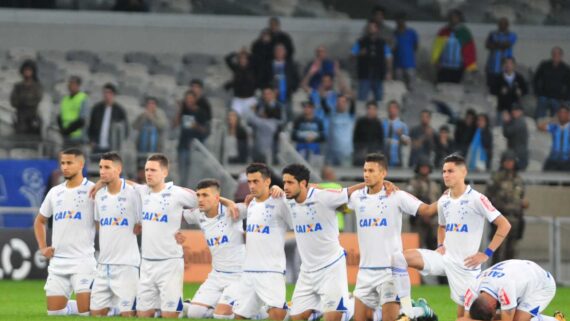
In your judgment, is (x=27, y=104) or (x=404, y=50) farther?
(x=404, y=50)

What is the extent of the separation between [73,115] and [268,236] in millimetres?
9500

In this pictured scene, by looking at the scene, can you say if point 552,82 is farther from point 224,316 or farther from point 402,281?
point 402,281

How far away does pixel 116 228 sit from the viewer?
1659 cm

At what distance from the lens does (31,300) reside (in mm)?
18953

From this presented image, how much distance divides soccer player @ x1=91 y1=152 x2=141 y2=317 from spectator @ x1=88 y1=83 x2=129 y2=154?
6.89 metres

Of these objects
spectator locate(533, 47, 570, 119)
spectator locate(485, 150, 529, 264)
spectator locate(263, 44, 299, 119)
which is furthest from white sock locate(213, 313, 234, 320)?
spectator locate(533, 47, 570, 119)

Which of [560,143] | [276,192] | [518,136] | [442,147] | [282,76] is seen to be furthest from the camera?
[282,76]

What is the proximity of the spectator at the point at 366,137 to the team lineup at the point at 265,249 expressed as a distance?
8.04m

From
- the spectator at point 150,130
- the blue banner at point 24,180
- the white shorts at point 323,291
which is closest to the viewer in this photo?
the white shorts at point 323,291

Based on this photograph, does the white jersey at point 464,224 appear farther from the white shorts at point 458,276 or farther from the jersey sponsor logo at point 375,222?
the jersey sponsor logo at point 375,222

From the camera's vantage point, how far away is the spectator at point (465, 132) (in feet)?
83.3

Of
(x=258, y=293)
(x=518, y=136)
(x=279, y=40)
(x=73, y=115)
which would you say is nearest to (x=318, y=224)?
(x=258, y=293)

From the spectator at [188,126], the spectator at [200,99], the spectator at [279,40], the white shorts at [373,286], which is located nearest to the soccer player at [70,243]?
the white shorts at [373,286]

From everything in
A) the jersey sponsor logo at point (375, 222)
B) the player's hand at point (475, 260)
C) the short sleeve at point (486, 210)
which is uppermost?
the short sleeve at point (486, 210)
